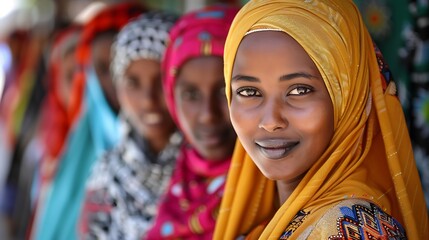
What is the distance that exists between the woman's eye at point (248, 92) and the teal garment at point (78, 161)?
2.21m

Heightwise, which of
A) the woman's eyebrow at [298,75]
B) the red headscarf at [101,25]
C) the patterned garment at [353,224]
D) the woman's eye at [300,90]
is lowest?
the red headscarf at [101,25]

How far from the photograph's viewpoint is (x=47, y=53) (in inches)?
229

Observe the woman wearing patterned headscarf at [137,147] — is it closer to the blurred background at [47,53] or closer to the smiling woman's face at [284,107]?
the blurred background at [47,53]

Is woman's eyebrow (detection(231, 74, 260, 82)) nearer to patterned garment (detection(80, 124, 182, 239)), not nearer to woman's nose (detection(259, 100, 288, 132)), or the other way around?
woman's nose (detection(259, 100, 288, 132))

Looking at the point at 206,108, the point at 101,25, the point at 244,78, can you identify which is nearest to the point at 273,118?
the point at 244,78

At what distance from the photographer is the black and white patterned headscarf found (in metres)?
3.24

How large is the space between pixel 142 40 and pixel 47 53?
2.75 m

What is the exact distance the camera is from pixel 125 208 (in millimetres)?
3207

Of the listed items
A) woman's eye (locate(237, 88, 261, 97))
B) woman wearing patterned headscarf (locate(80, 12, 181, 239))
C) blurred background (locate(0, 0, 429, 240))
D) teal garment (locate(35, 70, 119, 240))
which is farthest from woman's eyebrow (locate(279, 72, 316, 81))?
teal garment (locate(35, 70, 119, 240))

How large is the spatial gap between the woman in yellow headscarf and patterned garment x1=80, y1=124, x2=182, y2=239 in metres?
1.35

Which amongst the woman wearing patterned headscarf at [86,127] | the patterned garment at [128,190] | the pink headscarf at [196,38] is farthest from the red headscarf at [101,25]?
the pink headscarf at [196,38]

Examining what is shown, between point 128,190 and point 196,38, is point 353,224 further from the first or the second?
point 128,190

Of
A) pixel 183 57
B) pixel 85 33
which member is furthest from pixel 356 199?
pixel 85 33

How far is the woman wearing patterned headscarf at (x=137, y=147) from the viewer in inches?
124
